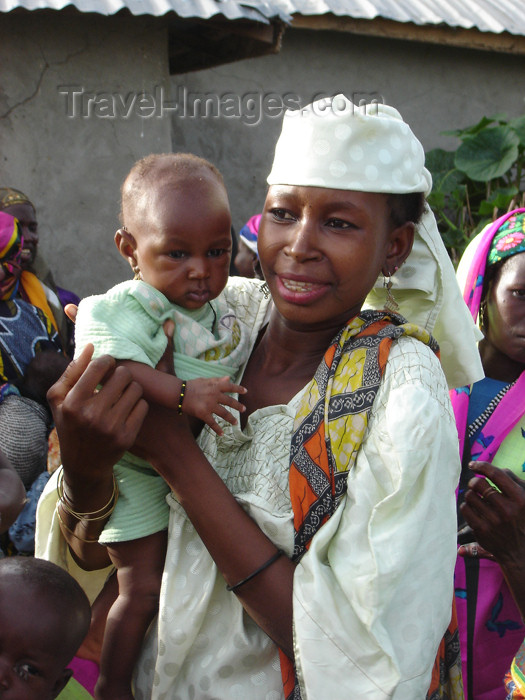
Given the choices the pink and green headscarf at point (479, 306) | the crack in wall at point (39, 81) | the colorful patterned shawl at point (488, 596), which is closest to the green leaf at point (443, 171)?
the crack in wall at point (39, 81)

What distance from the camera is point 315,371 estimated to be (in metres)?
1.94

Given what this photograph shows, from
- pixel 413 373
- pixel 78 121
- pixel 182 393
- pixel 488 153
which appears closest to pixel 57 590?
pixel 182 393

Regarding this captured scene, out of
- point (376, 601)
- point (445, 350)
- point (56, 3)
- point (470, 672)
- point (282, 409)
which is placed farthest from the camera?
point (56, 3)

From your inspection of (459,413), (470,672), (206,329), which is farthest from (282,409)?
(470,672)

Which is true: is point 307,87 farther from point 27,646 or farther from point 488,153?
point 27,646

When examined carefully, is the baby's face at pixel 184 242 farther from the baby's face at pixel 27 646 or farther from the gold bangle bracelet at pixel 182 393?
the baby's face at pixel 27 646

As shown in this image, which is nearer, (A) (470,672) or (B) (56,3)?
(A) (470,672)

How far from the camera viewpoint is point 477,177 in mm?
7770

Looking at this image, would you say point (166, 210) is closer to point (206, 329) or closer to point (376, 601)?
point (206, 329)

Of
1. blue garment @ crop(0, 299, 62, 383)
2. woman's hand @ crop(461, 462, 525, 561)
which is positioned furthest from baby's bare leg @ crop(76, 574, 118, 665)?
blue garment @ crop(0, 299, 62, 383)

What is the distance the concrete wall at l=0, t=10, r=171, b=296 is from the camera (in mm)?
5352

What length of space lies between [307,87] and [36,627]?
6562 millimetres

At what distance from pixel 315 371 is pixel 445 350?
1.34 ft

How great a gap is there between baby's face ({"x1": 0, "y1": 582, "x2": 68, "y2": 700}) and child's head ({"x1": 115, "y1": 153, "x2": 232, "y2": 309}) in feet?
2.97
